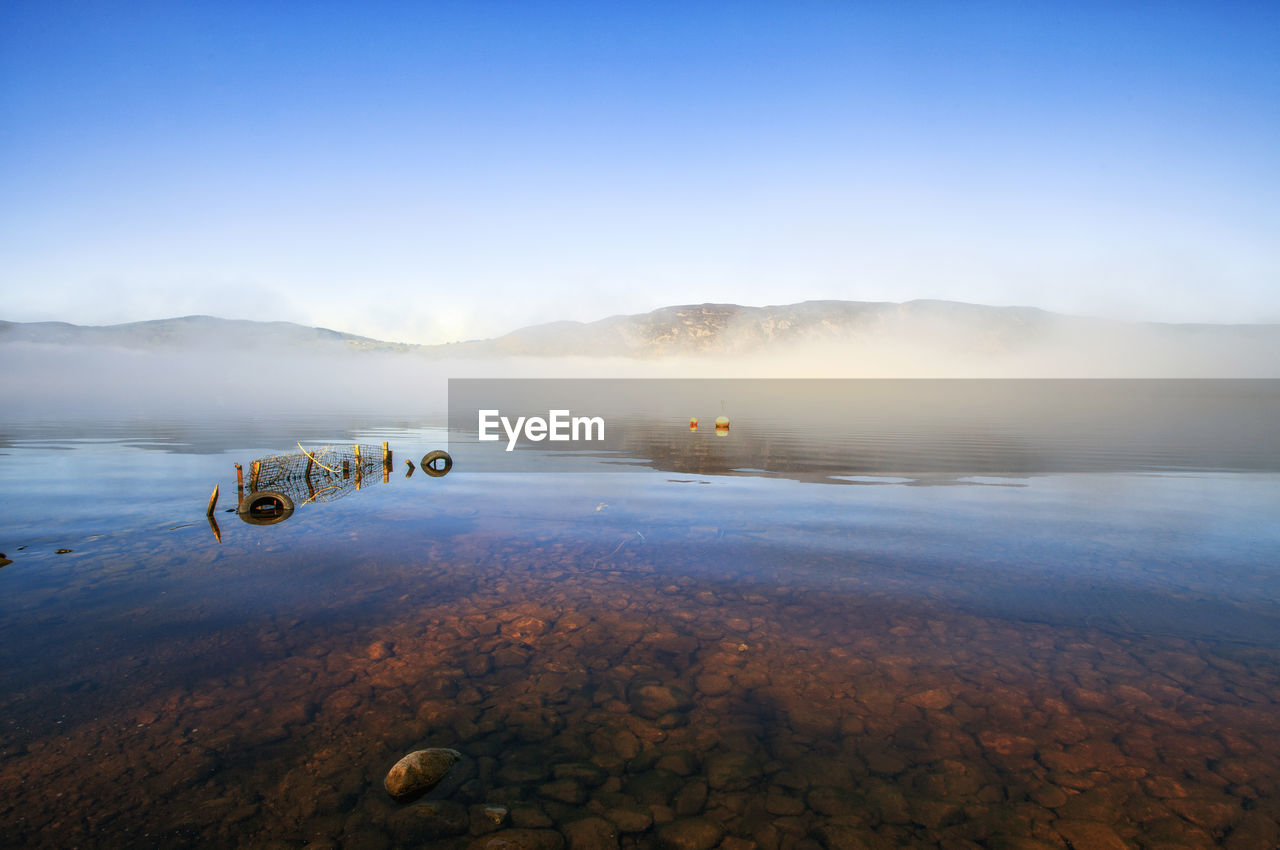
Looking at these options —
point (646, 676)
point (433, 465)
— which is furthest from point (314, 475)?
point (646, 676)

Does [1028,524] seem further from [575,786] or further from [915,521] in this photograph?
[575,786]

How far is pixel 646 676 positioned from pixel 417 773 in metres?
4.35

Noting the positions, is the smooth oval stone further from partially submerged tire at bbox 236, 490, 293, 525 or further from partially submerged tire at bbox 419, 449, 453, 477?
partially submerged tire at bbox 419, 449, 453, 477

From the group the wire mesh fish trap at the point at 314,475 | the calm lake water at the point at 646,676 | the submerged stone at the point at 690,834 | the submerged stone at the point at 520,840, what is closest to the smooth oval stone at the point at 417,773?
the calm lake water at the point at 646,676

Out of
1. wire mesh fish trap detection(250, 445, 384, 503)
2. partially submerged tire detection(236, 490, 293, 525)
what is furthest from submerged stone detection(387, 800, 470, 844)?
wire mesh fish trap detection(250, 445, 384, 503)

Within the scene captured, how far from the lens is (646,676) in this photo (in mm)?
11273

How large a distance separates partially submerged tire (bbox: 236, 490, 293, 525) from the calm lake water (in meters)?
0.98

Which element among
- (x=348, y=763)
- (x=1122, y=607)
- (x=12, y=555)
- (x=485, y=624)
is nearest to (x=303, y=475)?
(x=12, y=555)

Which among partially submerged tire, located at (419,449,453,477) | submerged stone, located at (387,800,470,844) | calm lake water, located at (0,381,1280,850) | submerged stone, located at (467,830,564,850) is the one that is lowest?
submerged stone, located at (467,830,564,850)

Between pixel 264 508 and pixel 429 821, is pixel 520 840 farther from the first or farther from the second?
pixel 264 508

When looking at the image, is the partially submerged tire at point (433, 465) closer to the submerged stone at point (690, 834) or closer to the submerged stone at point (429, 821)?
the submerged stone at point (429, 821)

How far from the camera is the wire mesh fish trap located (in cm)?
2942

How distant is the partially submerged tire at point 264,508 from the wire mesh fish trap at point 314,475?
2640 mm

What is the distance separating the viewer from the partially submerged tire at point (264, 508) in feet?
77.9
